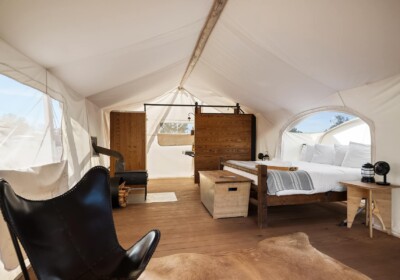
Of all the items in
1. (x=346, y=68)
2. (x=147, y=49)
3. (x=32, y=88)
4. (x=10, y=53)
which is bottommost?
(x=32, y=88)

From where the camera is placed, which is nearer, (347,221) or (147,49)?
(147,49)

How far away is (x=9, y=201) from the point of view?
1072 millimetres

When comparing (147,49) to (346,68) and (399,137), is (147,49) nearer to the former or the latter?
(346,68)

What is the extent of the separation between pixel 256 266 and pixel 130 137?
15.2 ft

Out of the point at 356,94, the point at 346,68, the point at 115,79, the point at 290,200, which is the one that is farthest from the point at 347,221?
the point at 115,79

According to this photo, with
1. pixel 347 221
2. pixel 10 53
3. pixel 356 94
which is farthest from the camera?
pixel 356 94

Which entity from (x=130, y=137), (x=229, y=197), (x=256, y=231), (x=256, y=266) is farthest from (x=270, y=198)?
(x=130, y=137)

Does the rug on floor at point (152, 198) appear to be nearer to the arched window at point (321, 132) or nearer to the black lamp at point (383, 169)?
the arched window at point (321, 132)

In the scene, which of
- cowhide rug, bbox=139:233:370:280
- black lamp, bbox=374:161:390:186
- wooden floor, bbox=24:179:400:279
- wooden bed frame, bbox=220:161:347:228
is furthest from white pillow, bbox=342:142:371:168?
cowhide rug, bbox=139:233:370:280

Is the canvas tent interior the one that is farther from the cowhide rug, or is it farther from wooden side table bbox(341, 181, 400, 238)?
the cowhide rug

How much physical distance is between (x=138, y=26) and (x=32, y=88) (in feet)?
→ 3.84

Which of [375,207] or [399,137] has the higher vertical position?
[399,137]

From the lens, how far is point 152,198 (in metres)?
4.39

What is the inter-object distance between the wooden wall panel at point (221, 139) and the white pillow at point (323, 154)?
1.75 m
